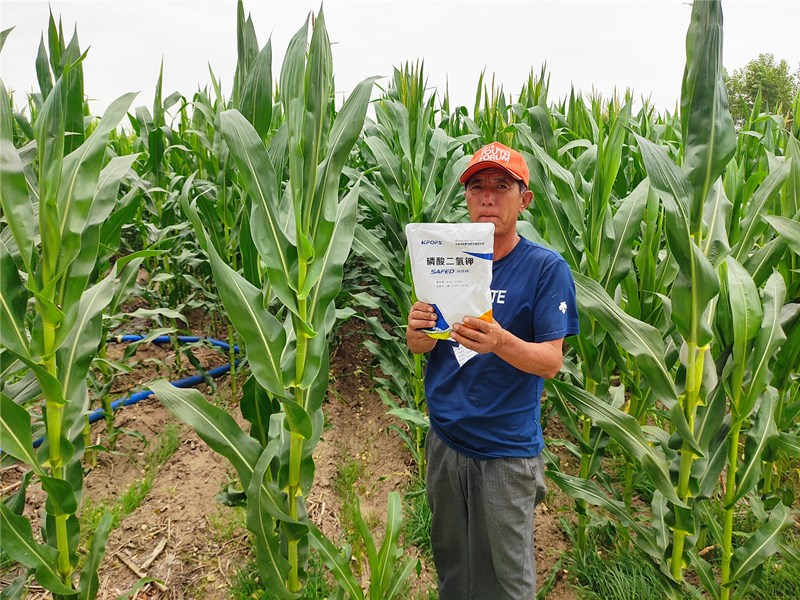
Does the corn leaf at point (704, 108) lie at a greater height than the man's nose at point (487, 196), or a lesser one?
greater

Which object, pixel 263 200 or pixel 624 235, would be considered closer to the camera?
pixel 263 200

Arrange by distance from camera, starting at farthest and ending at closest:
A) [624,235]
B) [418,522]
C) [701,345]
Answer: [418,522] → [624,235] → [701,345]

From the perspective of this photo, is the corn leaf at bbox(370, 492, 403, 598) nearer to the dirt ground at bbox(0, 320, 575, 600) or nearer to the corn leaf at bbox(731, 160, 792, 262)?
the dirt ground at bbox(0, 320, 575, 600)

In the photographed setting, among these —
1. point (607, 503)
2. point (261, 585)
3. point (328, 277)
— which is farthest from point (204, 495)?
point (607, 503)

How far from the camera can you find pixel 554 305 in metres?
1.71

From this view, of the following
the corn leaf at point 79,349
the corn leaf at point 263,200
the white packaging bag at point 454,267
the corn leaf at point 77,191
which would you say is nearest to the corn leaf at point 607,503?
the white packaging bag at point 454,267

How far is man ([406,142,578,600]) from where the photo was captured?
1.73 metres

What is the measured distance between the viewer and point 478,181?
1.79 m

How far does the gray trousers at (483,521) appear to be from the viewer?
1.82 metres

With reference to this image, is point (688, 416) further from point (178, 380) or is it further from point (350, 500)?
point (178, 380)

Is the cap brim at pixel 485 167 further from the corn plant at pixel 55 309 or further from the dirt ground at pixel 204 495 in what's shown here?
the dirt ground at pixel 204 495

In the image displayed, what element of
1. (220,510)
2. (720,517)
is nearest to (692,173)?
(720,517)

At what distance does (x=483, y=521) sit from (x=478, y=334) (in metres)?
0.76

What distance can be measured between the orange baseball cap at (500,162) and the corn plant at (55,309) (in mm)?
1176
